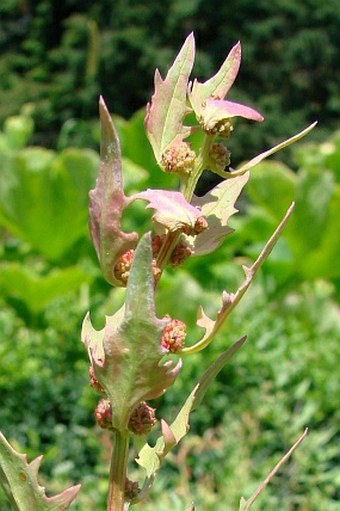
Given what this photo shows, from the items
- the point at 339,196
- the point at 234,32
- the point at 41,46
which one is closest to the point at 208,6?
the point at 234,32

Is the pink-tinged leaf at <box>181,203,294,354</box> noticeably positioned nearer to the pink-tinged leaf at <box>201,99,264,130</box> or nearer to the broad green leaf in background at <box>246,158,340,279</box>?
the pink-tinged leaf at <box>201,99,264,130</box>

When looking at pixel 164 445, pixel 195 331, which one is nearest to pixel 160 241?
pixel 164 445

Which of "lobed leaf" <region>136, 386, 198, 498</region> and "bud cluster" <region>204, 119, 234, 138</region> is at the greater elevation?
"bud cluster" <region>204, 119, 234, 138</region>

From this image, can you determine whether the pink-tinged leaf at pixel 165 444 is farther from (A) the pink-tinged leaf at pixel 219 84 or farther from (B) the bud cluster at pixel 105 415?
(A) the pink-tinged leaf at pixel 219 84

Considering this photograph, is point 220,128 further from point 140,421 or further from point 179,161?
point 140,421

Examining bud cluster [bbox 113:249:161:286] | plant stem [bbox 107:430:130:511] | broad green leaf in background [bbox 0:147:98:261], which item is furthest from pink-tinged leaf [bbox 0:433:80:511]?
broad green leaf in background [bbox 0:147:98:261]

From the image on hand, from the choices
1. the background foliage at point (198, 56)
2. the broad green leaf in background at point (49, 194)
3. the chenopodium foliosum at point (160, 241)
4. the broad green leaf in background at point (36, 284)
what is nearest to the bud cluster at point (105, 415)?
the chenopodium foliosum at point (160, 241)

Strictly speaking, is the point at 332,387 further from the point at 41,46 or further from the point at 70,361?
the point at 41,46
